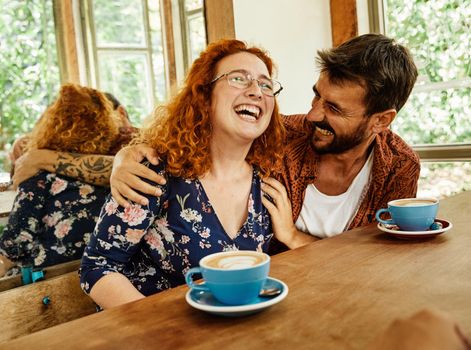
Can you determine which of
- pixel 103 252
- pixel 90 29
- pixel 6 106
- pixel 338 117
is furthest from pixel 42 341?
A: pixel 90 29

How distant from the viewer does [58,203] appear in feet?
6.29

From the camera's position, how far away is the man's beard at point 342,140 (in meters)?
1.65

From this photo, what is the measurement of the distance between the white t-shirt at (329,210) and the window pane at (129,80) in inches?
98.3

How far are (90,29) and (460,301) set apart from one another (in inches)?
153

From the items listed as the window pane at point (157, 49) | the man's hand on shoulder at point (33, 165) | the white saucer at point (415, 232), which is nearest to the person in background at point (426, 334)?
the white saucer at point (415, 232)

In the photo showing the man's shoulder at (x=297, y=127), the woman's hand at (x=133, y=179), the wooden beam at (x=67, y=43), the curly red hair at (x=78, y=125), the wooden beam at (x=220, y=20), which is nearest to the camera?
the woman's hand at (x=133, y=179)

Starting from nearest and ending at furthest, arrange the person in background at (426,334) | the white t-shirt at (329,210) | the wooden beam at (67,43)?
the person in background at (426,334)
the white t-shirt at (329,210)
the wooden beam at (67,43)

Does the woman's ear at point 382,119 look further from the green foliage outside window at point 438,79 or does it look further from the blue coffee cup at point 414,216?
the green foliage outside window at point 438,79

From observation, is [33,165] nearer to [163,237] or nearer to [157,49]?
[163,237]

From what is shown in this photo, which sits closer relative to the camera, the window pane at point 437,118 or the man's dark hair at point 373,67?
the man's dark hair at point 373,67

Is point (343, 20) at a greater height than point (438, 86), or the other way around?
point (343, 20)

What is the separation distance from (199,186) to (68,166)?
735 millimetres

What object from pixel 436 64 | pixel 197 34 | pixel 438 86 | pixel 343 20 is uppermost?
pixel 343 20

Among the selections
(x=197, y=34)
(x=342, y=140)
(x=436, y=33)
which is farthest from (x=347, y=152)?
(x=436, y=33)
